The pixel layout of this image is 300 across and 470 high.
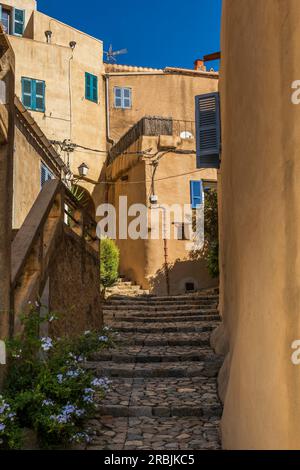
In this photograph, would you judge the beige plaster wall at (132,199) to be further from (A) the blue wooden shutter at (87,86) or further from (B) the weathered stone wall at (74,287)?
(B) the weathered stone wall at (74,287)

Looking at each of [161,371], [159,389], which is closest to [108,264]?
[161,371]

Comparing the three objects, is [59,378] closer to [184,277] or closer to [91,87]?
[184,277]

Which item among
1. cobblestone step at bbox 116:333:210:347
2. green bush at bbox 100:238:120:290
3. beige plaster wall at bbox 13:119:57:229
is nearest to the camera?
cobblestone step at bbox 116:333:210:347

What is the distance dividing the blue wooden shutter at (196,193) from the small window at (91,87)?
6.35m

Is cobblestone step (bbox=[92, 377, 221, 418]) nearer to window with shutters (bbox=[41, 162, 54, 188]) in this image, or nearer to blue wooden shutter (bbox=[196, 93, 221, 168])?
blue wooden shutter (bbox=[196, 93, 221, 168])

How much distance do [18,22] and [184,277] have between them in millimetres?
12952

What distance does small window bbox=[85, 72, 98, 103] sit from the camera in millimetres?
22133

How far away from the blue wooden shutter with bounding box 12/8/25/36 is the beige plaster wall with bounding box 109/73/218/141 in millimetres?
4201

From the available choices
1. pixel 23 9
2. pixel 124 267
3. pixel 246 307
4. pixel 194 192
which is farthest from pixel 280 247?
pixel 23 9

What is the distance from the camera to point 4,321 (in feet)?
14.9

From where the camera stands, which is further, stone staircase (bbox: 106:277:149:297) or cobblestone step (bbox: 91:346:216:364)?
stone staircase (bbox: 106:277:149:297)

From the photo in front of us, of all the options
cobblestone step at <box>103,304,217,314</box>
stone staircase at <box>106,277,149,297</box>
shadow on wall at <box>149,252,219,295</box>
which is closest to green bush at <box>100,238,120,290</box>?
stone staircase at <box>106,277,149,297</box>

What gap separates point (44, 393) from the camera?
4254 mm

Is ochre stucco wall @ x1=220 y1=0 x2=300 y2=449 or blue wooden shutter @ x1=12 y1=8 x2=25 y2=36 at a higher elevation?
blue wooden shutter @ x1=12 y1=8 x2=25 y2=36
